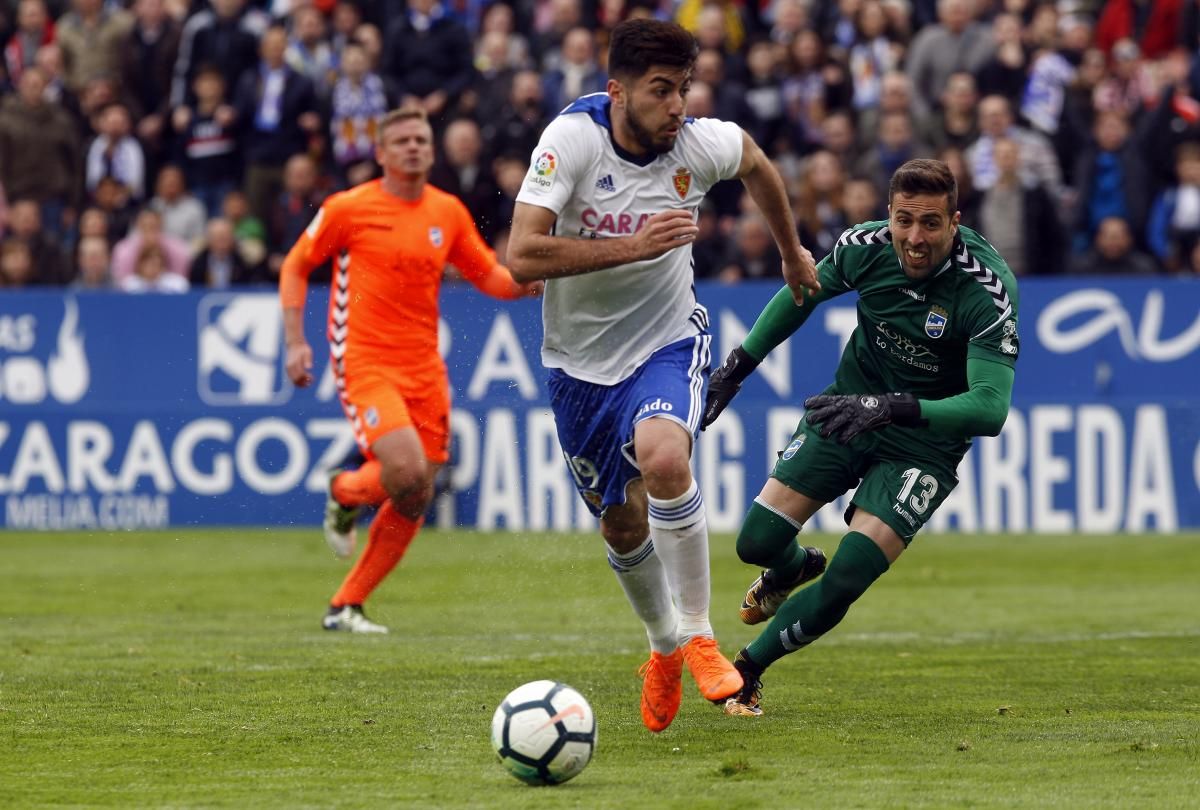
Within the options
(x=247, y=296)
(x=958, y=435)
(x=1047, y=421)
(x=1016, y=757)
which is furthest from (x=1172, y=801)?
(x=247, y=296)

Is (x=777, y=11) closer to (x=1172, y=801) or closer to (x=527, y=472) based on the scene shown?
(x=527, y=472)

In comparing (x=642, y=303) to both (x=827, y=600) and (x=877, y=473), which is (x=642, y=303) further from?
(x=827, y=600)

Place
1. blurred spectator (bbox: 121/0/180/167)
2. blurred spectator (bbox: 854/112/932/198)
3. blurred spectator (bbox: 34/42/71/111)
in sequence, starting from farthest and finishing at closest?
blurred spectator (bbox: 121/0/180/167) → blurred spectator (bbox: 34/42/71/111) → blurred spectator (bbox: 854/112/932/198)

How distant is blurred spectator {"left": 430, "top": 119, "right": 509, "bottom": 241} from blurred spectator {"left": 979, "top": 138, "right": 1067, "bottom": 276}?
4219mm

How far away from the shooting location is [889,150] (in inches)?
725

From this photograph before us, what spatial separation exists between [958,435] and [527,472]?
9315 mm

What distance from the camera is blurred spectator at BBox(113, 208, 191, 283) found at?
19.1m

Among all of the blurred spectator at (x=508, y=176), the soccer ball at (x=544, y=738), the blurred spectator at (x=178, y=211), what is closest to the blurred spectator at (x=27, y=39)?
the blurred spectator at (x=178, y=211)

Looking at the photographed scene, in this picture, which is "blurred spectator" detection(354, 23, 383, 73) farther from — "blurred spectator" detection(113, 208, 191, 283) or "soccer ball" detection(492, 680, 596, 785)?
"soccer ball" detection(492, 680, 596, 785)

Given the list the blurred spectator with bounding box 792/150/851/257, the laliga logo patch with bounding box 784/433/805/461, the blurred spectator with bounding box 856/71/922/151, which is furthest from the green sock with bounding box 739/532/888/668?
the blurred spectator with bounding box 856/71/922/151

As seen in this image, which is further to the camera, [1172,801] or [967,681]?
[967,681]

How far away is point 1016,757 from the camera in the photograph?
7086mm

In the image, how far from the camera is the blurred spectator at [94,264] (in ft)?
62.6

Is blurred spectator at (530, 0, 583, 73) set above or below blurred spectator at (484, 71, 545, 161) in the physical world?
above
